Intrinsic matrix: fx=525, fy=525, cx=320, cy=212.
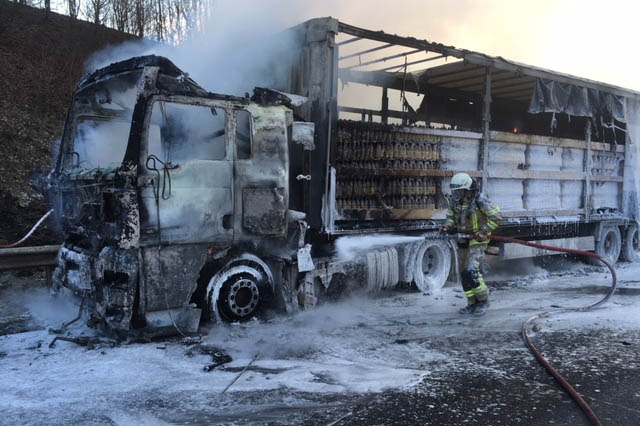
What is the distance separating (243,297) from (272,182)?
1.27 metres

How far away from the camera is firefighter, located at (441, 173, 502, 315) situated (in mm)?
6398

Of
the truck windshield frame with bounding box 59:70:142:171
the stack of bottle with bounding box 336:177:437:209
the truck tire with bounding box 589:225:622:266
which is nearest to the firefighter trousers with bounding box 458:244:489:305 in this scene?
the stack of bottle with bounding box 336:177:437:209

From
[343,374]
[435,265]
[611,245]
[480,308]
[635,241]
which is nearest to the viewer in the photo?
[343,374]

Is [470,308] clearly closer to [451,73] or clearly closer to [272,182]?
[272,182]

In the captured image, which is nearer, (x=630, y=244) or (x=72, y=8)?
(x=630, y=244)

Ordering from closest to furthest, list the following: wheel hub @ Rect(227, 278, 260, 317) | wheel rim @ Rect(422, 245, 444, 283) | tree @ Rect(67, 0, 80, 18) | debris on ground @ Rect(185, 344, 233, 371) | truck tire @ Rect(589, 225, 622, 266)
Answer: debris on ground @ Rect(185, 344, 233, 371) → wheel hub @ Rect(227, 278, 260, 317) → wheel rim @ Rect(422, 245, 444, 283) → truck tire @ Rect(589, 225, 622, 266) → tree @ Rect(67, 0, 80, 18)

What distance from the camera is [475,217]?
658cm

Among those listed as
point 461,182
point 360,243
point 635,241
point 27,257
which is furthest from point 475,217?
point 635,241

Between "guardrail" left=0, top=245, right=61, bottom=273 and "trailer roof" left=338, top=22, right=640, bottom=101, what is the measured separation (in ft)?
14.9

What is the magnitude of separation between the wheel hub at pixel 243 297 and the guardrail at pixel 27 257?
266cm

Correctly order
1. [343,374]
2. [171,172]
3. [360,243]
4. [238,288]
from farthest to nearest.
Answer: [360,243] → [238,288] → [171,172] → [343,374]

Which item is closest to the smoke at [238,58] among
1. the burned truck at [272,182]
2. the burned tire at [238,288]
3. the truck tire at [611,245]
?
the burned truck at [272,182]

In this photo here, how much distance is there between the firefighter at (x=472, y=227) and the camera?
252 inches

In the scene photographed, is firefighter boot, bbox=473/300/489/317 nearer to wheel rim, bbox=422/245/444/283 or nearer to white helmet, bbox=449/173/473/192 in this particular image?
white helmet, bbox=449/173/473/192
